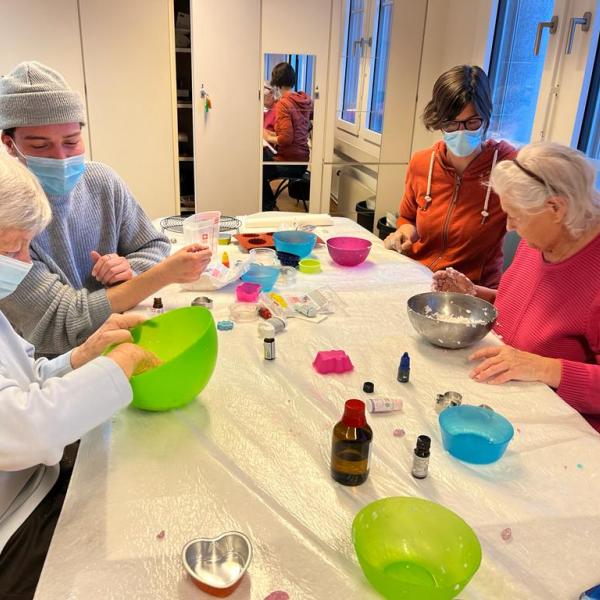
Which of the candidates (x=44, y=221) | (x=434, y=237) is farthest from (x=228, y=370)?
(x=434, y=237)

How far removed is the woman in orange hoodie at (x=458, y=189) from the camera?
212 centimetres

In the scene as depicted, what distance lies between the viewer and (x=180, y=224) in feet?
8.23

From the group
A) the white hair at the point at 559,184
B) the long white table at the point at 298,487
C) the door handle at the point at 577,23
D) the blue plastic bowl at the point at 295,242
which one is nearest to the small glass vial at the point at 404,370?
the long white table at the point at 298,487

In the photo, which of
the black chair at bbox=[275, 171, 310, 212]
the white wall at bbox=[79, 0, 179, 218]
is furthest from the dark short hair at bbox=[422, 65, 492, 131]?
the white wall at bbox=[79, 0, 179, 218]

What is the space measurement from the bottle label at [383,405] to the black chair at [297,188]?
314 centimetres

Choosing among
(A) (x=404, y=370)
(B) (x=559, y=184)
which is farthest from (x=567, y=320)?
(A) (x=404, y=370)

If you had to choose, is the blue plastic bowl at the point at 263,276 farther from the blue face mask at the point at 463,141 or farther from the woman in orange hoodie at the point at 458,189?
the blue face mask at the point at 463,141

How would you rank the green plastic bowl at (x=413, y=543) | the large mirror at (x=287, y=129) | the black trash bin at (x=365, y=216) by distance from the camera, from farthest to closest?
the black trash bin at (x=365, y=216) → the large mirror at (x=287, y=129) → the green plastic bowl at (x=413, y=543)

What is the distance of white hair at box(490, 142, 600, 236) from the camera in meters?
1.40

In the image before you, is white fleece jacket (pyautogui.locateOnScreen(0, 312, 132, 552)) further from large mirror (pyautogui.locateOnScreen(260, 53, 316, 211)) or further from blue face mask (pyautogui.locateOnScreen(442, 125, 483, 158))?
large mirror (pyautogui.locateOnScreen(260, 53, 316, 211))

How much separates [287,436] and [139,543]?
→ 1.15ft

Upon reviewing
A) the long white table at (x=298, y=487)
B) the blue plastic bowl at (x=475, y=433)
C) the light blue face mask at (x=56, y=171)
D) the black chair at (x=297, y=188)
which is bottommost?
the black chair at (x=297, y=188)

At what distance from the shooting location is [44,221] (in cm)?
106

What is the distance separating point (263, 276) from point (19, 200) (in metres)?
0.91
